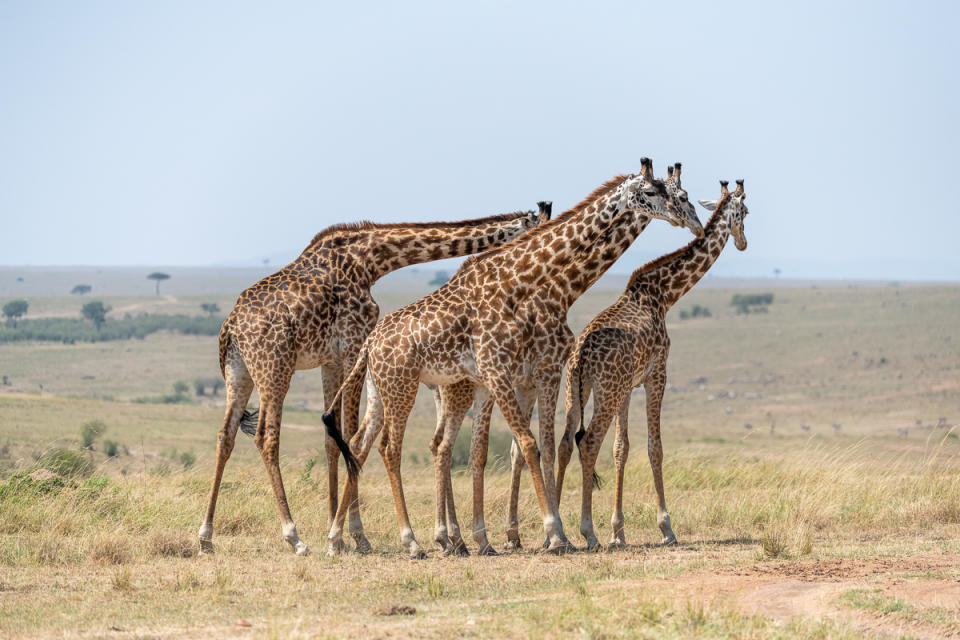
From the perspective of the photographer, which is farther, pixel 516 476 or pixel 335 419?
pixel 516 476

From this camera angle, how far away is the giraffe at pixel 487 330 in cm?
994

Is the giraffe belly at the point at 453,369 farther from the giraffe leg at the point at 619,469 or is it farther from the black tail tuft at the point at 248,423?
the black tail tuft at the point at 248,423

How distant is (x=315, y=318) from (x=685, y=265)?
156 inches

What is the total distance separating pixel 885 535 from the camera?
1155 centimetres

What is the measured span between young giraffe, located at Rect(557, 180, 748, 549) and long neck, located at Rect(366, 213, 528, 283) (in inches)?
55.3

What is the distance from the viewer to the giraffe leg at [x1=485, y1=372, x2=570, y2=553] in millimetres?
9844

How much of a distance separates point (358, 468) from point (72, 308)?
8195cm

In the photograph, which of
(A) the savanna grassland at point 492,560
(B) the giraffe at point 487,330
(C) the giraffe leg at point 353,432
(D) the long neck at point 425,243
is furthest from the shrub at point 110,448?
Result: (B) the giraffe at point 487,330

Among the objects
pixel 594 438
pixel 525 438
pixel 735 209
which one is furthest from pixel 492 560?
pixel 735 209

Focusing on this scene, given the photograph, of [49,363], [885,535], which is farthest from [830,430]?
[49,363]

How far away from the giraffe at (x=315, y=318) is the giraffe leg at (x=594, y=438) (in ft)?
6.78

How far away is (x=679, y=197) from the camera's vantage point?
10.8 metres

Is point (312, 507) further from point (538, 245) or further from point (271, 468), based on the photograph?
point (538, 245)

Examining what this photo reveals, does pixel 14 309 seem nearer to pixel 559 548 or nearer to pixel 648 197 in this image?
pixel 648 197
